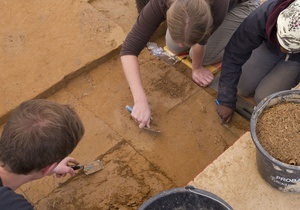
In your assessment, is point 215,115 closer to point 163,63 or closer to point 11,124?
point 163,63

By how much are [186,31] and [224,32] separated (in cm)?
99

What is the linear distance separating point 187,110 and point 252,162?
0.98m

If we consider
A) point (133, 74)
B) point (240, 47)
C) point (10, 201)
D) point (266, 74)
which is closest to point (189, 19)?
point (240, 47)

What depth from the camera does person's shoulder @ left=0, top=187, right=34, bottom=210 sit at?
154cm

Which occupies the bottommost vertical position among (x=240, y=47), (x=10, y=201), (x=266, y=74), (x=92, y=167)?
(x=92, y=167)

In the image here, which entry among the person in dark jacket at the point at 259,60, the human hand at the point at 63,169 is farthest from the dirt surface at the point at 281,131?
the human hand at the point at 63,169

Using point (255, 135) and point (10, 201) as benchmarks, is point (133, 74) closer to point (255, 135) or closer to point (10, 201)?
point (255, 135)

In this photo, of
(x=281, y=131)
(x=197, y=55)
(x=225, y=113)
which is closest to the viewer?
(x=281, y=131)

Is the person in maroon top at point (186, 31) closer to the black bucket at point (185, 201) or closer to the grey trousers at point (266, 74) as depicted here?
the grey trousers at point (266, 74)

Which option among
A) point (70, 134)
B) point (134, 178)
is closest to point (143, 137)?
point (134, 178)

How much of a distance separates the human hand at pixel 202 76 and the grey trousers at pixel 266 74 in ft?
0.83

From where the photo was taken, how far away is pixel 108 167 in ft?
8.32

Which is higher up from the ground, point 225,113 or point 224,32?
point 224,32

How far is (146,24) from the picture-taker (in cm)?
245
